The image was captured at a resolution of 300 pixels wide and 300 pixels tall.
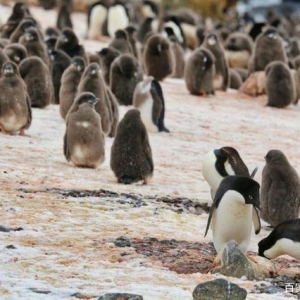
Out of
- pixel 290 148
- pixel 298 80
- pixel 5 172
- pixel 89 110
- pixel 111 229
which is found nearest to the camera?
pixel 111 229

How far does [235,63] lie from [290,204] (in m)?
14.9

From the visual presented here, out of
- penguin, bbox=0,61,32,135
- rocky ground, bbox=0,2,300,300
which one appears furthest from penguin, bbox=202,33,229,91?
penguin, bbox=0,61,32,135

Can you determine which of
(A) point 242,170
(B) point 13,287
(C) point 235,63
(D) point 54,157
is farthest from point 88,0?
(B) point 13,287

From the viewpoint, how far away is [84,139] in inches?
388

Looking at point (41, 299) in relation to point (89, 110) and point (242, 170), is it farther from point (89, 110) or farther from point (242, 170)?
point (89, 110)

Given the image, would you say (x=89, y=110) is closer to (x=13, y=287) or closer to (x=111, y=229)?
(x=111, y=229)

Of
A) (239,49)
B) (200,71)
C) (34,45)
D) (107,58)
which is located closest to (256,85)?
(200,71)

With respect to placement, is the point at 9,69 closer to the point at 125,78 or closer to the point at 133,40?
the point at 125,78

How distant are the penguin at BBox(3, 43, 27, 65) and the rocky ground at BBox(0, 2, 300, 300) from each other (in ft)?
4.46

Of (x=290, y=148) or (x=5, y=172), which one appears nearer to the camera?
(x=5, y=172)

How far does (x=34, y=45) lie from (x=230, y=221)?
8825 millimetres

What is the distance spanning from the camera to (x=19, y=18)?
68.7 feet

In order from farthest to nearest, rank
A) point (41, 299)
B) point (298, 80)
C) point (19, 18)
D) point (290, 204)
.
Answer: point (19, 18) < point (298, 80) < point (290, 204) < point (41, 299)

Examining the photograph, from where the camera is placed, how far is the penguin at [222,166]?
8.36 meters
